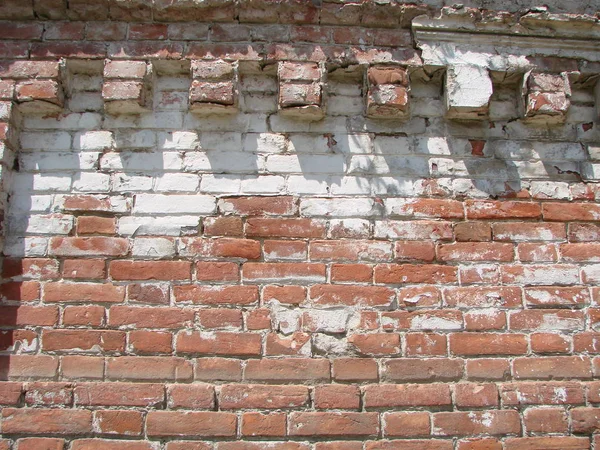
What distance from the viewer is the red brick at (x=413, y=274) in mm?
2523

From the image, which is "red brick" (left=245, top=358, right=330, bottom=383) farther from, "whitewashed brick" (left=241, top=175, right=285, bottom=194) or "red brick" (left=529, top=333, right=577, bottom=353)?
"red brick" (left=529, top=333, right=577, bottom=353)

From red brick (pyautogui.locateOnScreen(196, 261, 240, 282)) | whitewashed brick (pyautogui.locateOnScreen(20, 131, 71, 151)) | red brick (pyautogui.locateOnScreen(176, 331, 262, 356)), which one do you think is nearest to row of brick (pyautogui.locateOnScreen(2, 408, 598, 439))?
red brick (pyautogui.locateOnScreen(176, 331, 262, 356))

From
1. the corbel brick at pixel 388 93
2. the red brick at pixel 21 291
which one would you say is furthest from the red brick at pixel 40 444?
the corbel brick at pixel 388 93

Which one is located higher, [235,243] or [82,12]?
[82,12]

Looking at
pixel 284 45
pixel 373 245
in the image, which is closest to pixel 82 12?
pixel 284 45

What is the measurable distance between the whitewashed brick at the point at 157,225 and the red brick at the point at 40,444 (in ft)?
3.01

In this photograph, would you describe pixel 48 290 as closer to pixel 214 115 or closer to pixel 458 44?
pixel 214 115

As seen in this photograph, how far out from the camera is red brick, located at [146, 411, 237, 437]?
2.31 metres

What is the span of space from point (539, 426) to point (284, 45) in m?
2.09

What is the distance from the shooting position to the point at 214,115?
269cm

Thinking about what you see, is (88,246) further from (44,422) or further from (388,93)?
(388,93)

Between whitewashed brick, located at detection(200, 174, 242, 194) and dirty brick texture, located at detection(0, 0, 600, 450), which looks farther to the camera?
whitewashed brick, located at detection(200, 174, 242, 194)

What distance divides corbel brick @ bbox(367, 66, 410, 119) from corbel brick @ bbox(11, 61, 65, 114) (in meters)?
1.49

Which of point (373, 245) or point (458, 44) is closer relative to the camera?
point (373, 245)
